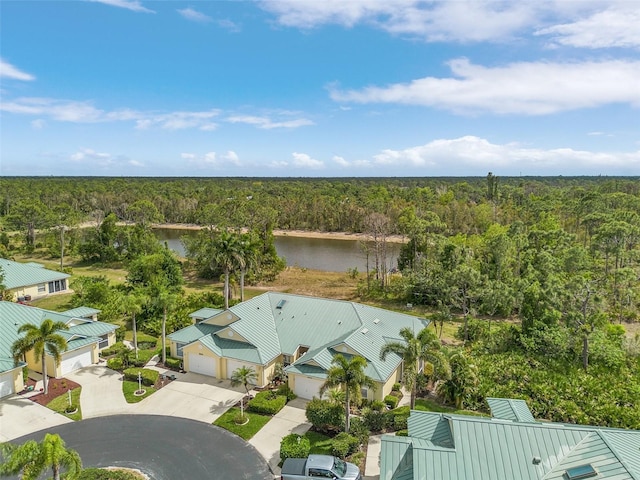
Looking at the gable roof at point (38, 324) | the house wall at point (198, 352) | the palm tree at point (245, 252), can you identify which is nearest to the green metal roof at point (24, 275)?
the gable roof at point (38, 324)

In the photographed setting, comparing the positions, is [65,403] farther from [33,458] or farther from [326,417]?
[326,417]

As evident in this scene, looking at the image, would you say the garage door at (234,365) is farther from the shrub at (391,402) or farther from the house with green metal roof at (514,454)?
the house with green metal roof at (514,454)

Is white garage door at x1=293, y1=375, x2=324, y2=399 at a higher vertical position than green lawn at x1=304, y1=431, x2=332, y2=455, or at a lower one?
higher

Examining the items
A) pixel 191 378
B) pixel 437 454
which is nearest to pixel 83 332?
pixel 191 378

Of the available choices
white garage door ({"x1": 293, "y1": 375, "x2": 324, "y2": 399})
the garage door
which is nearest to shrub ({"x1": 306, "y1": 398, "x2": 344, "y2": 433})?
white garage door ({"x1": 293, "y1": 375, "x2": 324, "y2": 399})

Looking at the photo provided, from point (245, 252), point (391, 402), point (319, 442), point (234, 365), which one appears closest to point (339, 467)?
point (319, 442)

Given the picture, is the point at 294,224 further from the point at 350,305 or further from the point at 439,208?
the point at 350,305

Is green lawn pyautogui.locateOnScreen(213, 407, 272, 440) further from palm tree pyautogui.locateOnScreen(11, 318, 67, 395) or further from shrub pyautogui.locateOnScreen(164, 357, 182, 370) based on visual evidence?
palm tree pyautogui.locateOnScreen(11, 318, 67, 395)
